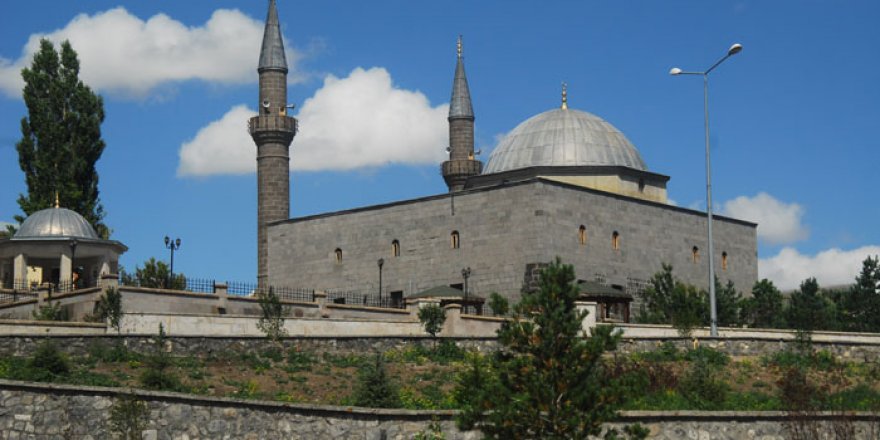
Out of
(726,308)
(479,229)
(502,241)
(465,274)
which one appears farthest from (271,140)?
(726,308)

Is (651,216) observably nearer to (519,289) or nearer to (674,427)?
(519,289)

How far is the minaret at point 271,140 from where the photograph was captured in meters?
52.2

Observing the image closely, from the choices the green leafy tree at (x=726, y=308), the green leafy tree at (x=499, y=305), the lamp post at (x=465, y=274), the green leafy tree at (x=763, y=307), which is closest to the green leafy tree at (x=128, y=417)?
the green leafy tree at (x=499, y=305)

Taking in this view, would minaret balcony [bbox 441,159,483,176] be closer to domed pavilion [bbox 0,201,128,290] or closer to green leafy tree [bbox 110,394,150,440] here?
domed pavilion [bbox 0,201,128,290]

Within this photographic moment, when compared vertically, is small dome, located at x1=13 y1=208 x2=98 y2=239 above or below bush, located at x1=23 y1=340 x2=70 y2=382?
above

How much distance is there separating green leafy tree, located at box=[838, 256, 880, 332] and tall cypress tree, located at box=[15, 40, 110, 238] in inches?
985

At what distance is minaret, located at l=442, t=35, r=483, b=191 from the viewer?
189 ft

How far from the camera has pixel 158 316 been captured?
30844 millimetres

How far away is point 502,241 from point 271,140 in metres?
11.5

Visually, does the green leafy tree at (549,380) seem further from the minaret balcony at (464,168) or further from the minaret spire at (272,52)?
the minaret balcony at (464,168)

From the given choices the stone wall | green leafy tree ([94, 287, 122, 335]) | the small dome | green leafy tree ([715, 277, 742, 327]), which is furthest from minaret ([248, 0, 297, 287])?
the stone wall

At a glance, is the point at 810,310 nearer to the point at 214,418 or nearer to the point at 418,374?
the point at 418,374

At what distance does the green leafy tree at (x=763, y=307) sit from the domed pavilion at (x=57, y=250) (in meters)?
20.4

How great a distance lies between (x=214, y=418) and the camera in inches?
878
